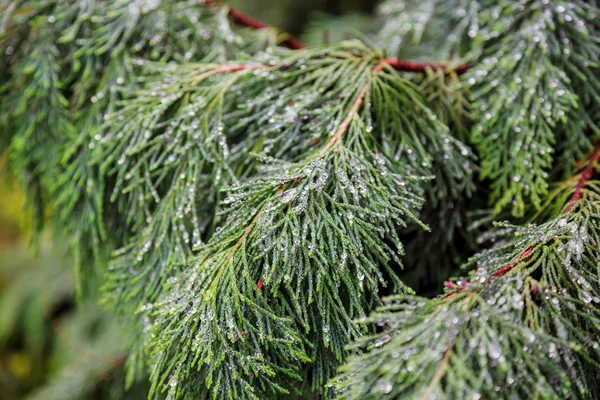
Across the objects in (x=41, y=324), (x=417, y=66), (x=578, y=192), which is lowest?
(x=41, y=324)

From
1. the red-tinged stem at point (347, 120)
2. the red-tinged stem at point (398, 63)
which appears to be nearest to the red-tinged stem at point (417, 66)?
the red-tinged stem at point (398, 63)

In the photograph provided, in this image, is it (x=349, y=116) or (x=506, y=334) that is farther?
(x=349, y=116)

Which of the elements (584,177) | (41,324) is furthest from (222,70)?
(41,324)

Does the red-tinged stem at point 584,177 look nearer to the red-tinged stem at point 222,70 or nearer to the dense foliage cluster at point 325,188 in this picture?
the dense foliage cluster at point 325,188

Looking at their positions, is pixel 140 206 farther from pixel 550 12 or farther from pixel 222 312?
pixel 550 12

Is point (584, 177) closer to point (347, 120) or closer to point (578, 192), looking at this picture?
point (578, 192)

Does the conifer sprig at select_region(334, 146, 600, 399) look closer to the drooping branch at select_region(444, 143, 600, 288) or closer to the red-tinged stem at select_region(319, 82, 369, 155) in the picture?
the drooping branch at select_region(444, 143, 600, 288)

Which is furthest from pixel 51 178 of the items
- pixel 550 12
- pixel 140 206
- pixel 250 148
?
pixel 550 12

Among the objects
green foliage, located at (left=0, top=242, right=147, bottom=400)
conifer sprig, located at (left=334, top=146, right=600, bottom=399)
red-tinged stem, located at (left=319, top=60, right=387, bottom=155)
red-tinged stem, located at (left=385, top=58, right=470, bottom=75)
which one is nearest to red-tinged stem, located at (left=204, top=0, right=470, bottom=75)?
red-tinged stem, located at (left=385, top=58, right=470, bottom=75)
